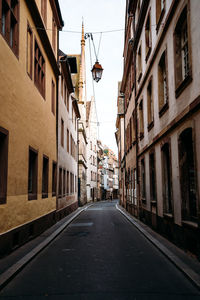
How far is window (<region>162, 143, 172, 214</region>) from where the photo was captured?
12.0 meters

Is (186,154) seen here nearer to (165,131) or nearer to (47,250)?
(165,131)

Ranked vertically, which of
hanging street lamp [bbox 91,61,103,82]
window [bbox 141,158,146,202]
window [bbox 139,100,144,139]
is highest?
hanging street lamp [bbox 91,61,103,82]

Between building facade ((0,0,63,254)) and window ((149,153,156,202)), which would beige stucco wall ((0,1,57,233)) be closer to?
building facade ((0,0,63,254))

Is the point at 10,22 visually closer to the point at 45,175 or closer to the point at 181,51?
the point at 181,51

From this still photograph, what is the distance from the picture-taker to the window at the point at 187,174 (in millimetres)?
9086

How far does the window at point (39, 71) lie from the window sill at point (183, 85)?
221 inches

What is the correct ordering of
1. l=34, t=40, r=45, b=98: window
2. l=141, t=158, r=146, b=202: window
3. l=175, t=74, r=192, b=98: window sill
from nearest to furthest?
l=175, t=74, r=192, b=98: window sill
l=34, t=40, r=45, b=98: window
l=141, t=158, r=146, b=202: window

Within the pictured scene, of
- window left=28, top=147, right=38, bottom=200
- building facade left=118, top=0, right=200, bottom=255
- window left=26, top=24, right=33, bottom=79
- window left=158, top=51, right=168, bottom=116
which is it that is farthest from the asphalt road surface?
window left=26, top=24, right=33, bottom=79

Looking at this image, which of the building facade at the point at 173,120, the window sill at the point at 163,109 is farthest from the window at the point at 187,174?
the window sill at the point at 163,109

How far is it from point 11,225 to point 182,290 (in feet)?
16.6

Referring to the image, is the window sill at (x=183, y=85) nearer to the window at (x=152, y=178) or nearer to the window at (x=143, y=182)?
the window at (x=152, y=178)

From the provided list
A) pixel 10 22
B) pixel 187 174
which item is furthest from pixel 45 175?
pixel 187 174

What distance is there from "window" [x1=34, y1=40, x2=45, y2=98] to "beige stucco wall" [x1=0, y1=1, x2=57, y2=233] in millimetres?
431

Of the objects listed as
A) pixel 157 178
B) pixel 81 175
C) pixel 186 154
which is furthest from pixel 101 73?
pixel 81 175
